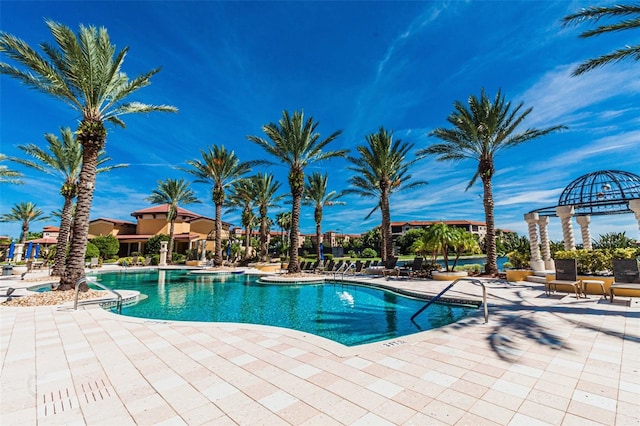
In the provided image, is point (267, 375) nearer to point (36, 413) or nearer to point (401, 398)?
point (401, 398)

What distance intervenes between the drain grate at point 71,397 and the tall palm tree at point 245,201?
96.4 feet

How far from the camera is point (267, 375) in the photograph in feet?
13.1

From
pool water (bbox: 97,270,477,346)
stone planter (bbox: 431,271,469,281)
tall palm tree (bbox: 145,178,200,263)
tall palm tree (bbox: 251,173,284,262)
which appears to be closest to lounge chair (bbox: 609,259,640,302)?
pool water (bbox: 97,270,477,346)

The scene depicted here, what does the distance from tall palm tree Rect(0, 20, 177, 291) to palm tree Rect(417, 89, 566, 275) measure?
1685cm

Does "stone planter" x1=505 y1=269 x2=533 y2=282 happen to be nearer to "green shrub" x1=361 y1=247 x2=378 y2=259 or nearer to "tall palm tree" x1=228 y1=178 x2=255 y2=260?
"tall palm tree" x1=228 y1=178 x2=255 y2=260

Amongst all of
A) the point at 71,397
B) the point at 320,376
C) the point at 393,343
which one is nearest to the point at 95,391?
the point at 71,397

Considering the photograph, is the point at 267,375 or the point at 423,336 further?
the point at 423,336

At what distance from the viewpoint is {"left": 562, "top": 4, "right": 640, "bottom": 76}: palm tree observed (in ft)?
28.7

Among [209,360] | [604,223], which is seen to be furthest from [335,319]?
[604,223]

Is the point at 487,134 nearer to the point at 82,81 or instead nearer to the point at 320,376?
the point at 320,376

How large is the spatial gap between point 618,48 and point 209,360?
14644 millimetres

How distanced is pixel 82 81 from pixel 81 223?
19.9ft

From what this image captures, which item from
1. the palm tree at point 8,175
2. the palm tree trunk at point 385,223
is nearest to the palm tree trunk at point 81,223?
the palm tree at point 8,175

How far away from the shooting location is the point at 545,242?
1642cm
